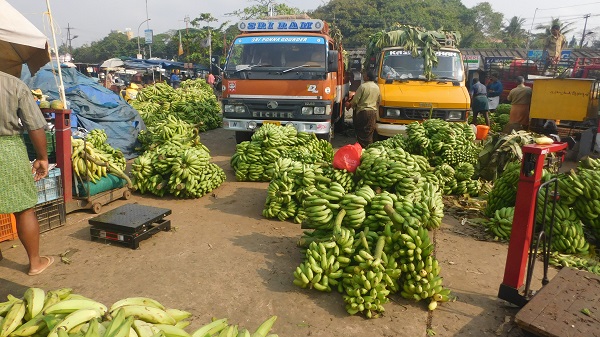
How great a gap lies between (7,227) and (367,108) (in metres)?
6.62

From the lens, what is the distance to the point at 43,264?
165 inches

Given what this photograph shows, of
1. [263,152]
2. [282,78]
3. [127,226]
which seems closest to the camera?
[127,226]

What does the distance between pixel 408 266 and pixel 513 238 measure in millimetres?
937

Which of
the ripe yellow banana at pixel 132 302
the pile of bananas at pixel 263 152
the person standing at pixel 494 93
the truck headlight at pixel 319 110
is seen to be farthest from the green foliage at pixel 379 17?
the ripe yellow banana at pixel 132 302

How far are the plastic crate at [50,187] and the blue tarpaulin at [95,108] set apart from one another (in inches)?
156

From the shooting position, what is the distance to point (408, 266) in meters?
3.73

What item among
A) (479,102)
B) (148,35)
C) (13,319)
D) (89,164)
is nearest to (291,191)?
(89,164)

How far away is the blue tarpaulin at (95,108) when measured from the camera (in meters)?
8.93

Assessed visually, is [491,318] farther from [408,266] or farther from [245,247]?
[245,247]

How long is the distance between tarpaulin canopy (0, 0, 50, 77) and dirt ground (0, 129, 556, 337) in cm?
230

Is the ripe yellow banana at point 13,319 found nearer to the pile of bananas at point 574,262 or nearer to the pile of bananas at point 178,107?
the pile of bananas at point 574,262

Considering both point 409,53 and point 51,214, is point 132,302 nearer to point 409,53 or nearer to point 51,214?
point 51,214

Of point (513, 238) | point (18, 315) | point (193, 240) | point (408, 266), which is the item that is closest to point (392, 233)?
point (408, 266)

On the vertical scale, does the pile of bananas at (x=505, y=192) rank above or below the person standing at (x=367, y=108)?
below
